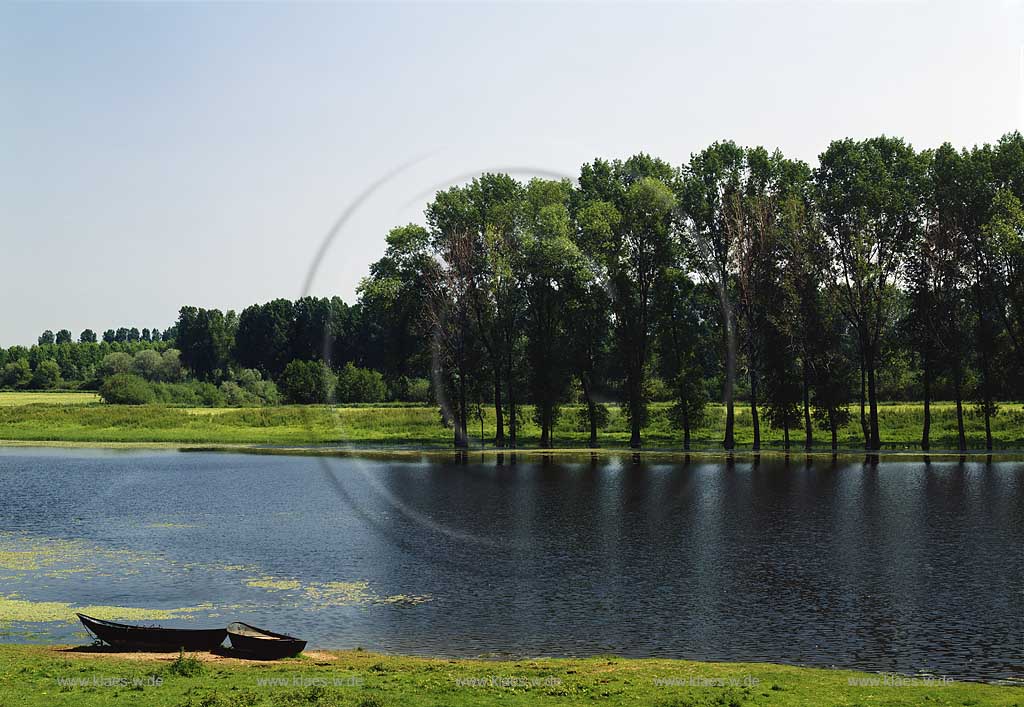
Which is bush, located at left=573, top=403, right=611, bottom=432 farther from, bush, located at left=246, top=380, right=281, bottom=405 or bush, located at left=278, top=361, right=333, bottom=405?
bush, located at left=246, top=380, right=281, bottom=405

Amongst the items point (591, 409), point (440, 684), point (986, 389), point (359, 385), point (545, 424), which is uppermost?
point (359, 385)

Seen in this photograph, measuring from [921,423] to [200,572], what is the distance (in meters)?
108

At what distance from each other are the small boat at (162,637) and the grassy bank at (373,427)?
9189cm

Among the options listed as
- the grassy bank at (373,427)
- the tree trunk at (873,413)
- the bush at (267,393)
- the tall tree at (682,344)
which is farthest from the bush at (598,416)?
the bush at (267,393)

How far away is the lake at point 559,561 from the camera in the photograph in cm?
3341

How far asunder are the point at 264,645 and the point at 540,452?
Result: 84.0 metres

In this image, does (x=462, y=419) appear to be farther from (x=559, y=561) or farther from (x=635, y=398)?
(x=559, y=561)

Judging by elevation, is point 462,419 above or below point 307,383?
below

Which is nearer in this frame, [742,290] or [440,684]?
[440,684]

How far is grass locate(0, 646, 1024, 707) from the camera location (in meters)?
24.0

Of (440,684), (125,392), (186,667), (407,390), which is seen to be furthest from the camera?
(125,392)

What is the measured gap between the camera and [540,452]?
369ft

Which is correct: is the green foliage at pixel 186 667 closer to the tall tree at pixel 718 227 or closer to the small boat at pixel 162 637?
the small boat at pixel 162 637

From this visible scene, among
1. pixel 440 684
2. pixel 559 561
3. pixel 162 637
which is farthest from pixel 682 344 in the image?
pixel 440 684
